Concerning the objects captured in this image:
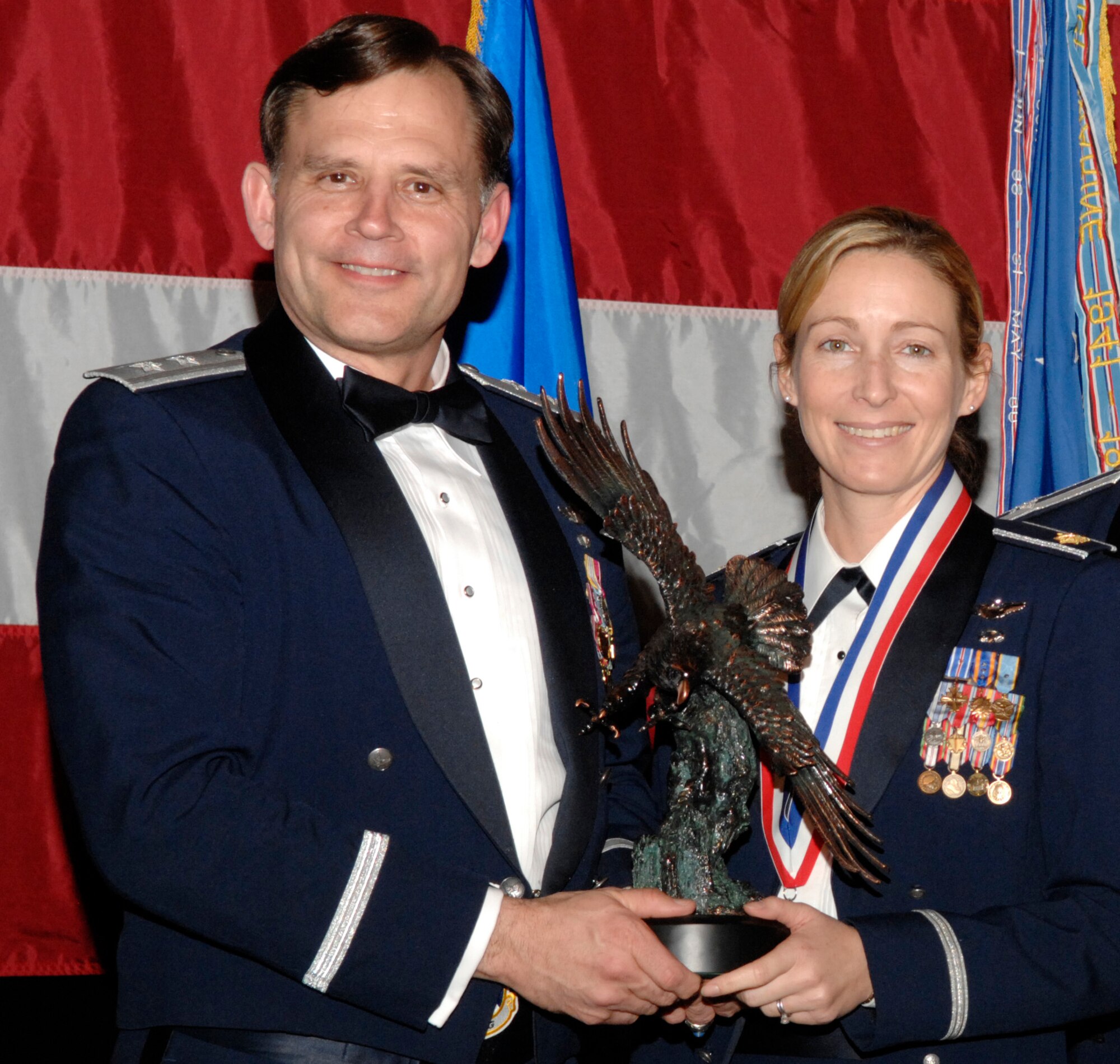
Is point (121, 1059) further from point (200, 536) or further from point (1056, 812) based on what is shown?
point (1056, 812)

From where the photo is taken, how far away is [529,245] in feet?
9.27

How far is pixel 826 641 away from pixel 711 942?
0.53 m

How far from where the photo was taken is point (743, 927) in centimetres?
154

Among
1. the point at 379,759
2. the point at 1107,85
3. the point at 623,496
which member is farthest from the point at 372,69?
the point at 1107,85

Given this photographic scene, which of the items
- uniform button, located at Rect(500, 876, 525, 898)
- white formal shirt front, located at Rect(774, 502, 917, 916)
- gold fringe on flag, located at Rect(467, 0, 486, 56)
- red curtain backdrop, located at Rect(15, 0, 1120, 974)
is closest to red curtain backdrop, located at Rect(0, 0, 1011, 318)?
red curtain backdrop, located at Rect(15, 0, 1120, 974)

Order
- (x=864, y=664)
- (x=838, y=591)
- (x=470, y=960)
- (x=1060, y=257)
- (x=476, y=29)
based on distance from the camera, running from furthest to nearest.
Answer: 1. (x=1060, y=257)
2. (x=476, y=29)
3. (x=838, y=591)
4. (x=864, y=664)
5. (x=470, y=960)

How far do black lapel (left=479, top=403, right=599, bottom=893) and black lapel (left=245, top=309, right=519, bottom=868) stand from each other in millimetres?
115

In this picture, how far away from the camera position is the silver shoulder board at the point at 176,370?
160 centimetres

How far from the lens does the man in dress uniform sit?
4.74ft

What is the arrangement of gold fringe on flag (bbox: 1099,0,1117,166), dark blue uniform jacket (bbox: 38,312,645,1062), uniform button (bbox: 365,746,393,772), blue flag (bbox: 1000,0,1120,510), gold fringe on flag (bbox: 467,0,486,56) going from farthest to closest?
gold fringe on flag (bbox: 1099,0,1117,166)
blue flag (bbox: 1000,0,1120,510)
gold fringe on flag (bbox: 467,0,486,56)
uniform button (bbox: 365,746,393,772)
dark blue uniform jacket (bbox: 38,312,645,1062)

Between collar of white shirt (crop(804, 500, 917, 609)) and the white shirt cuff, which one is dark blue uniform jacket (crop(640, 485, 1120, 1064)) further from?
the white shirt cuff

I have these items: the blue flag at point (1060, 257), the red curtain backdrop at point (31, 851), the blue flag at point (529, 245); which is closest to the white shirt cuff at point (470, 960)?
the blue flag at point (529, 245)

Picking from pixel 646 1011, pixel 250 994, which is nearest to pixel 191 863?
pixel 250 994

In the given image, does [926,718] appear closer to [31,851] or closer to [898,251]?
[898,251]
